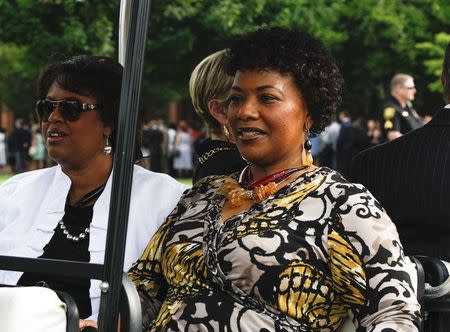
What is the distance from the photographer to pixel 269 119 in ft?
9.74

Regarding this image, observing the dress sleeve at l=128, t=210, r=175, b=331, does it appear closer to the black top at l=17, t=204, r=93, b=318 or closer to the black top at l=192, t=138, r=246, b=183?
the black top at l=17, t=204, r=93, b=318

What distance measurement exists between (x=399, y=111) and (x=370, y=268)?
8.44 metres

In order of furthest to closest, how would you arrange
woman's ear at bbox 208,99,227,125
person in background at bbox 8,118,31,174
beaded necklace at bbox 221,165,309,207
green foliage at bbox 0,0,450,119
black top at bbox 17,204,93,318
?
person in background at bbox 8,118,31,174, green foliage at bbox 0,0,450,119, woman's ear at bbox 208,99,227,125, black top at bbox 17,204,93,318, beaded necklace at bbox 221,165,309,207

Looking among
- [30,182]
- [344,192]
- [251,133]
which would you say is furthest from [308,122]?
[30,182]

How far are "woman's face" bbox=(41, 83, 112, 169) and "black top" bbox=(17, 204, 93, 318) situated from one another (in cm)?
18

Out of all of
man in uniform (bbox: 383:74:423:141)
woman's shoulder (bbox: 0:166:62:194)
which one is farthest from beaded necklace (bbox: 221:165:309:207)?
→ man in uniform (bbox: 383:74:423:141)

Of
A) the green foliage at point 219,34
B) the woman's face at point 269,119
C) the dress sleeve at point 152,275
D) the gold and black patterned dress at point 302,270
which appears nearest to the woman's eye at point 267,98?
the woman's face at point 269,119

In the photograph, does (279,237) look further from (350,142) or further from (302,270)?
(350,142)

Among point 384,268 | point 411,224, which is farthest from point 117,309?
point 411,224

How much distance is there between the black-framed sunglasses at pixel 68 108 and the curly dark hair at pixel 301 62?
712 mm

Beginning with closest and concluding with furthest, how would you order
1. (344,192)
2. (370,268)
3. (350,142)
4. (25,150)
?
(370,268) < (344,192) < (350,142) < (25,150)

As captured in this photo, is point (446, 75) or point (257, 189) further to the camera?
point (446, 75)

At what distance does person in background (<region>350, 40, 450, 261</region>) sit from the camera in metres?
3.83

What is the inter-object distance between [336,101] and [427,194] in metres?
0.89
